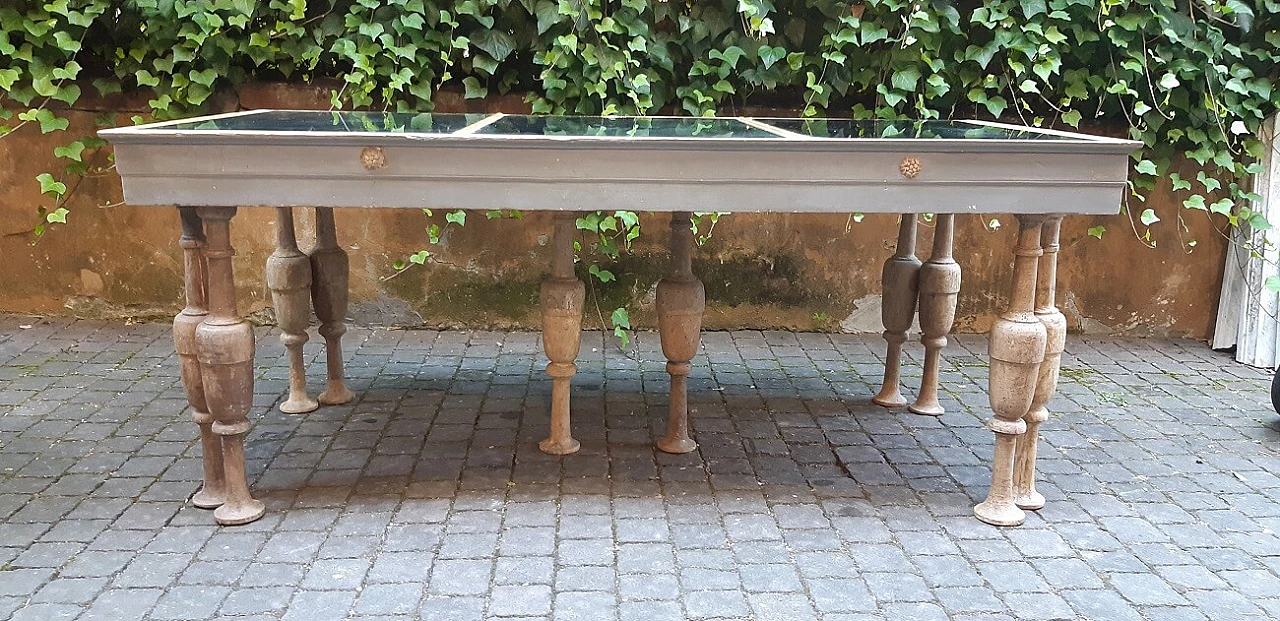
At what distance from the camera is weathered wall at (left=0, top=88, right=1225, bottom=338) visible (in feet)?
16.3

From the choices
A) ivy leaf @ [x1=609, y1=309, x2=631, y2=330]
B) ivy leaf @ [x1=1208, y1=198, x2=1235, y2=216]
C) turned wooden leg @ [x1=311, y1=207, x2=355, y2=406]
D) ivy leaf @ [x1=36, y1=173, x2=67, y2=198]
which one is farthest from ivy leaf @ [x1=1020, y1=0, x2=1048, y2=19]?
ivy leaf @ [x1=36, y1=173, x2=67, y2=198]

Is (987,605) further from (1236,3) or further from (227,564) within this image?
(1236,3)

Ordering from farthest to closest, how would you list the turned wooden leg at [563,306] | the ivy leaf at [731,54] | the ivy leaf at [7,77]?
the ivy leaf at [731,54], the ivy leaf at [7,77], the turned wooden leg at [563,306]

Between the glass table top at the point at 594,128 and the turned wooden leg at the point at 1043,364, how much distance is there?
1.09ft

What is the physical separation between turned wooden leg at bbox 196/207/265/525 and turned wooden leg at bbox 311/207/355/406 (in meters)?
1.00

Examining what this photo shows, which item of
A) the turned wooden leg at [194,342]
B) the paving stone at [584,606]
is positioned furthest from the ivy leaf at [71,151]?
the paving stone at [584,606]

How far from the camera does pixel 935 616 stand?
229 cm

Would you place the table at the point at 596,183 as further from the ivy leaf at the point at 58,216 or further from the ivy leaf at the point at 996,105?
the ivy leaf at the point at 58,216

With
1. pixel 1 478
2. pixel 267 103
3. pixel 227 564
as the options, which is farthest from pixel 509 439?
pixel 267 103

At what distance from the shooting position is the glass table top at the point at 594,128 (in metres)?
2.51

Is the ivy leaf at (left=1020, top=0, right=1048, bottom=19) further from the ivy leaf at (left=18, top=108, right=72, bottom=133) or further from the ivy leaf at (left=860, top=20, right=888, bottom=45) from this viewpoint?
the ivy leaf at (left=18, top=108, right=72, bottom=133)

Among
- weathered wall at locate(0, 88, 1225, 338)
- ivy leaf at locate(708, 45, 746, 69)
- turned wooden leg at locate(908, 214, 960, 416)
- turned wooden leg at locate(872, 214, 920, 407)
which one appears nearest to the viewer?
turned wooden leg at locate(908, 214, 960, 416)

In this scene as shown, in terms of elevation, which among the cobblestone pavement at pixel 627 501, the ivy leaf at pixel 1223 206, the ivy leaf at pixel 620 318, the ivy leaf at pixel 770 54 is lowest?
the cobblestone pavement at pixel 627 501

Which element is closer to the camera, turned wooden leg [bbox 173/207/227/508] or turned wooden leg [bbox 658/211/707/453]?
turned wooden leg [bbox 173/207/227/508]
